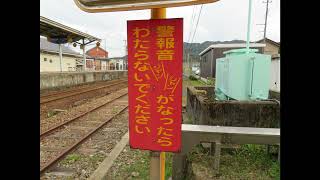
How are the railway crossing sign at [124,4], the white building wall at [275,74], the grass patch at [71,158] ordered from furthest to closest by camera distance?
1. the white building wall at [275,74]
2. the grass patch at [71,158]
3. the railway crossing sign at [124,4]

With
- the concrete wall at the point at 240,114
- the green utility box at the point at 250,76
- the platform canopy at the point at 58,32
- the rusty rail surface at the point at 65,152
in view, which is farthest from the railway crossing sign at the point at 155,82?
the platform canopy at the point at 58,32

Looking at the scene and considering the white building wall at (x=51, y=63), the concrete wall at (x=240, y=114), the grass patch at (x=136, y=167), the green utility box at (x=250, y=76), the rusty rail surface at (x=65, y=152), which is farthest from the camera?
the white building wall at (x=51, y=63)

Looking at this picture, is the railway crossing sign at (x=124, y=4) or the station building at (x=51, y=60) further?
the station building at (x=51, y=60)

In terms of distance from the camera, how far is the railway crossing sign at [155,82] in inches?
81.3

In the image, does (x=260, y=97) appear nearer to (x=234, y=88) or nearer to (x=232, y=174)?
(x=234, y=88)

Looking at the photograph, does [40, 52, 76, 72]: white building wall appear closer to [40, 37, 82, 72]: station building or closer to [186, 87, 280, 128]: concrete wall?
[40, 37, 82, 72]: station building

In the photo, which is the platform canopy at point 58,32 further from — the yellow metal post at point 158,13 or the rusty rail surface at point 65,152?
the yellow metal post at point 158,13

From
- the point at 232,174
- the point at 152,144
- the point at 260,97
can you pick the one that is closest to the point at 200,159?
the point at 232,174

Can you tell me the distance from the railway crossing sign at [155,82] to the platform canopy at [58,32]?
12.3 metres

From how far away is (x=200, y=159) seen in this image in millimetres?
4309

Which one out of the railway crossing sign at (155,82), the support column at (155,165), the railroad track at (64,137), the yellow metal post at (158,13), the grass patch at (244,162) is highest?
the yellow metal post at (158,13)
